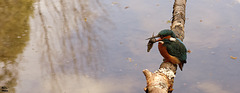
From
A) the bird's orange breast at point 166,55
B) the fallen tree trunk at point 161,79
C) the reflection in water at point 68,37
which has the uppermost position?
the bird's orange breast at point 166,55

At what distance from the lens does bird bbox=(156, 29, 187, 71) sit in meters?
4.57

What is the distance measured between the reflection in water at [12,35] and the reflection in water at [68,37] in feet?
1.14

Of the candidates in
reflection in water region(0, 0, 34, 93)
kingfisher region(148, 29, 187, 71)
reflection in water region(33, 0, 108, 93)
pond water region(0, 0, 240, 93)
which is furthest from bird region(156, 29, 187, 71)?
reflection in water region(0, 0, 34, 93)

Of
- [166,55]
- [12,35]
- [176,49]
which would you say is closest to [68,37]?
[12,35]

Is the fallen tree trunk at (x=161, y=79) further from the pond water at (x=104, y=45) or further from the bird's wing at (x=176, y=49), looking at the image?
the pond water at (x=104, y=45)

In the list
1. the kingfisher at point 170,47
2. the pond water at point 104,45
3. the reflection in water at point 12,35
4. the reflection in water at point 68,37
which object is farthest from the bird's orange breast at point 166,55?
the reflection in water at point 12,35

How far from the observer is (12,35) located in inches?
271

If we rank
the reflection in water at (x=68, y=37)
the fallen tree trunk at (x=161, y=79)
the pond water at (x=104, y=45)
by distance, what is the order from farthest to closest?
the reflection in water at (x=68, y=37), the pond water at (x=104, y=45), the fallen tree trunk at (x=161, y=79)

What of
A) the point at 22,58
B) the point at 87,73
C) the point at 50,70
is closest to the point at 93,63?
the point at 87,73

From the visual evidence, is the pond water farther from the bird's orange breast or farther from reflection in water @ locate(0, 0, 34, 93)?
the bird's orange breast

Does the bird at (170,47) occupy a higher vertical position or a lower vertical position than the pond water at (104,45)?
higher

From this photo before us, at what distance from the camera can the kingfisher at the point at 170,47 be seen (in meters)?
4.57

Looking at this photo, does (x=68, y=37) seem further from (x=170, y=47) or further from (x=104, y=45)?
(x=170, y=47)

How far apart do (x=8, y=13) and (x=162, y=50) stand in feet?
17.1
